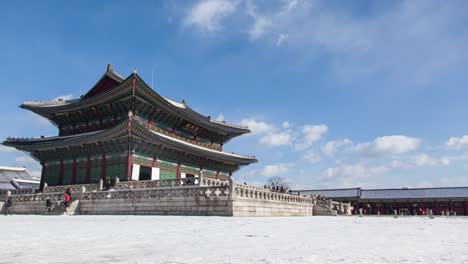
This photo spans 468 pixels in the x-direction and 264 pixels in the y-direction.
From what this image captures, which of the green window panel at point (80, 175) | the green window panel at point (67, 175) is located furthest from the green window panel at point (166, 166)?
the green window panel at point (67, 175)

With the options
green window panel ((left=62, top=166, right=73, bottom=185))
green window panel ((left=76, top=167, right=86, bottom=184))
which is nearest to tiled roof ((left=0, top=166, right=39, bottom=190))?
green window panel ((left=62, top=166, right=73, bottom=185))

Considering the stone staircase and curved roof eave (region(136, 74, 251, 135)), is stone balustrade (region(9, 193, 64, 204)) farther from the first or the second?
curved roof eave (region(136, 74, 251, 135))

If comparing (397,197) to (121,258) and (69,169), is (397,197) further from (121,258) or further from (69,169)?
(121,258)

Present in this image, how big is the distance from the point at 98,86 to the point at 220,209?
27.1m

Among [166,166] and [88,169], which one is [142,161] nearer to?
[166,166]

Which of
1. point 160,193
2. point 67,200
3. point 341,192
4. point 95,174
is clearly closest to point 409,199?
point 341,192

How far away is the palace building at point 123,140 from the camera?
32.2 meters

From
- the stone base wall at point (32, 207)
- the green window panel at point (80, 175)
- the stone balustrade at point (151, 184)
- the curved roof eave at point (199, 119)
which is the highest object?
the curved roof eave at point (199, 119)

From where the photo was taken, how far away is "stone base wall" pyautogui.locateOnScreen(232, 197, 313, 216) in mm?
20500

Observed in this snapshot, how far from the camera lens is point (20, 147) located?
3866cm

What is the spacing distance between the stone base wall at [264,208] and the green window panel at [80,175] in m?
20.4

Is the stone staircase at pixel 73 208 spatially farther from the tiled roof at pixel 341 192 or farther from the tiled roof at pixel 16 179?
the tiled roof at pixel 341 192

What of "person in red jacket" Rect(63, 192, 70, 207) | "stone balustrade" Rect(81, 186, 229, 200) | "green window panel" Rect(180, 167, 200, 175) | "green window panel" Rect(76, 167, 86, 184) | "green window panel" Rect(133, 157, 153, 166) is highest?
"green window panel" Rect(133, 157, 153, 166)

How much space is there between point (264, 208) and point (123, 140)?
15350 mm
